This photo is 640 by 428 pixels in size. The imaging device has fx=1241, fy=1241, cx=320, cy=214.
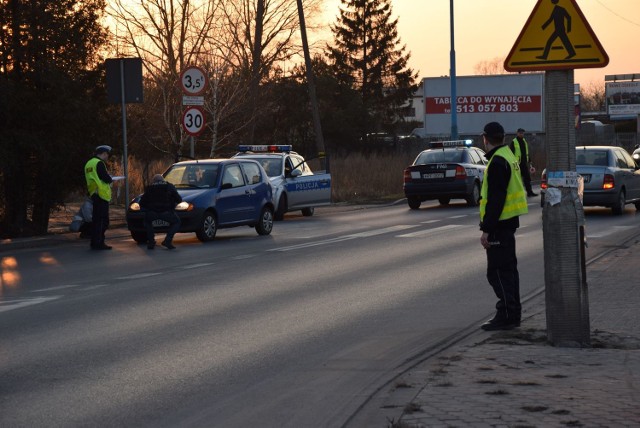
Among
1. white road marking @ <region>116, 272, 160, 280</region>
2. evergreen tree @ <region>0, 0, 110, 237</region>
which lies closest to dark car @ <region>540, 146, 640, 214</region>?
evergreen tree @ <region>0, 0, 110, 237</region>

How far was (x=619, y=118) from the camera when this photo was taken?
383ft

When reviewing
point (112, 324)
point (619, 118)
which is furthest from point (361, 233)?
point (619, 118)

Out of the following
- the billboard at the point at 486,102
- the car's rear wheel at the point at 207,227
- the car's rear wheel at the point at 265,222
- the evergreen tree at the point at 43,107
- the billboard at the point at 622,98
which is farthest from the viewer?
the billboard at the point at 622,98

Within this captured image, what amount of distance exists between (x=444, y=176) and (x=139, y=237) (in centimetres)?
1219

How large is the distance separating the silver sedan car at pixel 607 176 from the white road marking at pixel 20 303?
1541cm

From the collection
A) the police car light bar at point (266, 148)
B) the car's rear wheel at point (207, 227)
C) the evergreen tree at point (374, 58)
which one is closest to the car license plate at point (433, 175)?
the police car light bar at point (266, 148)

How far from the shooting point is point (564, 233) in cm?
961

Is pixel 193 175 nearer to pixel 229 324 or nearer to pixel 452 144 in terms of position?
pixel 229 324

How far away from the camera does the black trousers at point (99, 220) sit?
67.8ft

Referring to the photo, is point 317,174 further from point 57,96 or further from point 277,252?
point 277,252

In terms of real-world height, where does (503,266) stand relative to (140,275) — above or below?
above

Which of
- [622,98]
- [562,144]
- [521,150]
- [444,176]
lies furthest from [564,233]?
[622,98]

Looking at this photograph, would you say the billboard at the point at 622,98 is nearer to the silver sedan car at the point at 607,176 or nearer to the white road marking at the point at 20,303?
the silver sedan car at the point at 607,176

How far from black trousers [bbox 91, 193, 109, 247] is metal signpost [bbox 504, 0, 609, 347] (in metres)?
12.2
